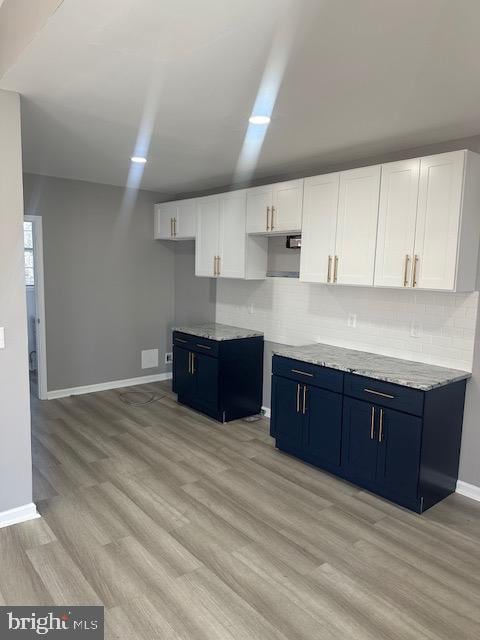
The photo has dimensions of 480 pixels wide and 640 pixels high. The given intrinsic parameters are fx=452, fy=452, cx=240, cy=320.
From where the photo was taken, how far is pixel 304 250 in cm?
395

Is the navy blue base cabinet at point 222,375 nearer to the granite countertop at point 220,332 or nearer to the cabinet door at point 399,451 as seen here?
the granite countertop at point 220,332

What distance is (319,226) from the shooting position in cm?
381

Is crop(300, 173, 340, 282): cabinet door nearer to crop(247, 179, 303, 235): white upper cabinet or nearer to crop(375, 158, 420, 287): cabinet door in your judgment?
crop(247, 179, 303, 235): white upper cabinet

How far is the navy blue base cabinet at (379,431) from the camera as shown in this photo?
2.99 meters

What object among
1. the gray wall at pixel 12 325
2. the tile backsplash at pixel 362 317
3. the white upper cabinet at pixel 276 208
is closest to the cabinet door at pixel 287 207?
the white upper cabinet at pixel 276 208

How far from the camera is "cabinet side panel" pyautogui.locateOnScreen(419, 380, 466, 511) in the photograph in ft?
9.78

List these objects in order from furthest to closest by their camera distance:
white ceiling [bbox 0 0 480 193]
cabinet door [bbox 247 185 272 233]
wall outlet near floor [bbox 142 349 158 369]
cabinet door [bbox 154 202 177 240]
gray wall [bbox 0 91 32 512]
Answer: wall outlet near floor [bbox 142 349 158 369]
cabinet door [bbox 154 202 177 240]
cabinet door [bbox 247 185 272 233]
gray wall [bbox 0 91 32 512]
white ceiling [bbox 0 0 480 193]

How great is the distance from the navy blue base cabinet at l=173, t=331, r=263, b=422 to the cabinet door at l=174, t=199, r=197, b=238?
3.96 feet

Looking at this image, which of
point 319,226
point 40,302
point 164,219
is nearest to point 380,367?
point 319,226

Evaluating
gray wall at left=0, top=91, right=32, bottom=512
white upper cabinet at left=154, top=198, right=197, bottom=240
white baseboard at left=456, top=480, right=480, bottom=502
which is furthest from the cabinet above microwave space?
gray wall at left=0, top=91, right=32, bottom=512

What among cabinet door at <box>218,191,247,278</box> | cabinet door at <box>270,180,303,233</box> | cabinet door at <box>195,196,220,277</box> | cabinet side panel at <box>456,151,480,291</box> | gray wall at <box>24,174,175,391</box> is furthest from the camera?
gray wall at <box>24,174,175,391</box>

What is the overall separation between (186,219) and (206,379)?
6.30 ft

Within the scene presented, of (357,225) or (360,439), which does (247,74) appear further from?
(360,439)

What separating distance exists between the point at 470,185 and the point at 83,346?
438 centimetres
